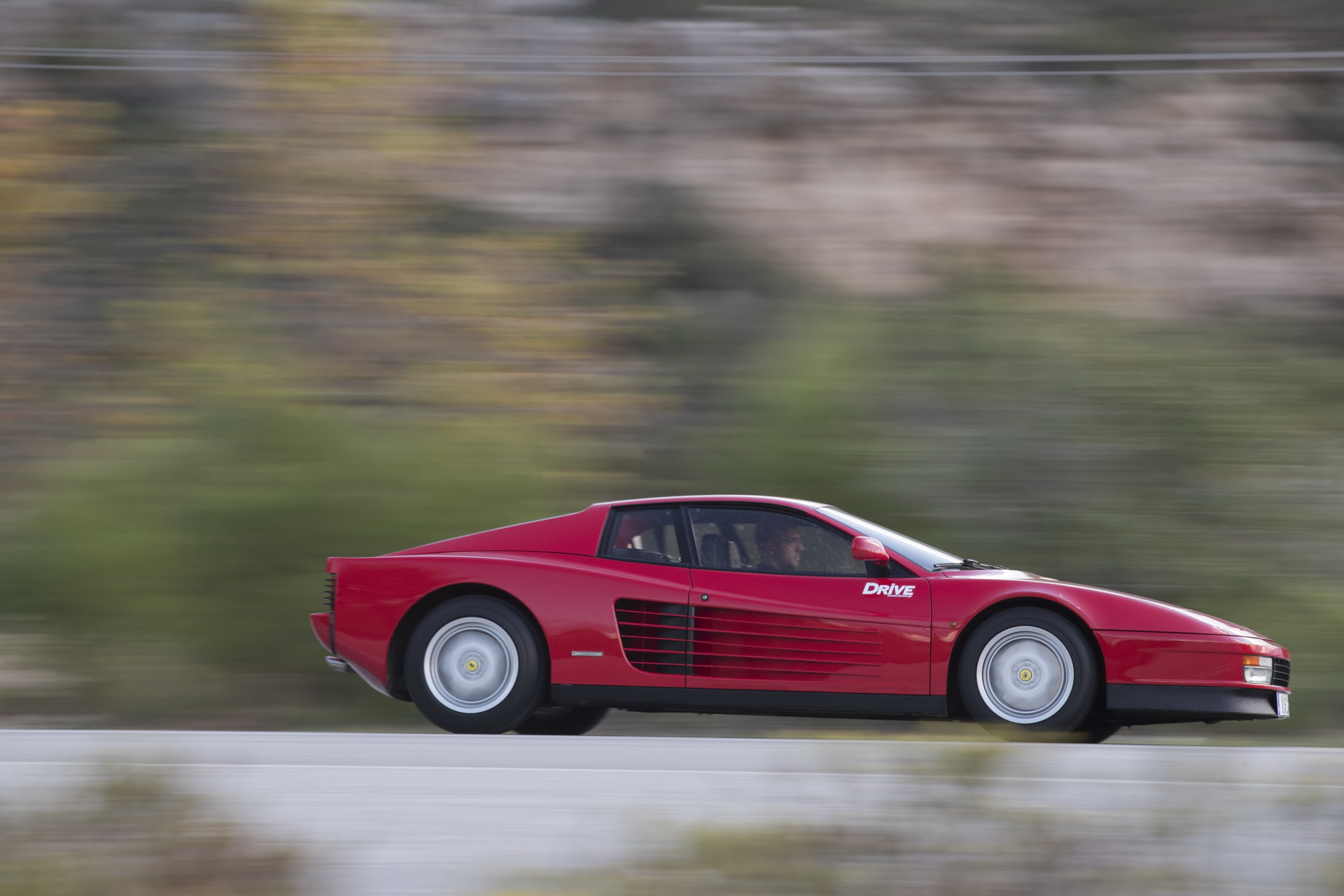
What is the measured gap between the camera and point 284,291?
13.2m

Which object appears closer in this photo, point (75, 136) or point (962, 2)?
point (75, 136)

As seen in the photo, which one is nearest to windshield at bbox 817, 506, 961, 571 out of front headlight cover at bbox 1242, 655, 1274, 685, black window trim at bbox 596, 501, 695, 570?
black window trim at bbox 596, 501, 695, 570

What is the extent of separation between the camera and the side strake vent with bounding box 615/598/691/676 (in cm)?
666

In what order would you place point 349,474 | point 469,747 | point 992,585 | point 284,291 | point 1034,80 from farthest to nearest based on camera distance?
point 1034,80, point 284,291, point 349,474, point 992,585, point 469,747

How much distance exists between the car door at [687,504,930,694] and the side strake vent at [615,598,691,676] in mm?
54

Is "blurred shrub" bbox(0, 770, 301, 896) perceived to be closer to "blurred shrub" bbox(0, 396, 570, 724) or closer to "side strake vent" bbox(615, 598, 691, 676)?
"side strake vent" bbox(615, 598, 691, 676)

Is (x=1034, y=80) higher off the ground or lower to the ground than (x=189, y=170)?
higher

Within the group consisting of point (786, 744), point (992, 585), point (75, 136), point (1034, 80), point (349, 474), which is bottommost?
point (786, 744)

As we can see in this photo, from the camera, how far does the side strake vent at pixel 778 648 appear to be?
21.4 feet

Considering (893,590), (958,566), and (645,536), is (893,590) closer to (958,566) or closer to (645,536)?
(958,566)

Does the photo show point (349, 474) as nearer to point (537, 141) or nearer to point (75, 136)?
point (75, 136)

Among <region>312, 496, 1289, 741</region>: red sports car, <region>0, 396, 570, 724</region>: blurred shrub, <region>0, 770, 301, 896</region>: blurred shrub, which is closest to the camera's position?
<region>0, 770, 301, 896</region>: blurred shrub

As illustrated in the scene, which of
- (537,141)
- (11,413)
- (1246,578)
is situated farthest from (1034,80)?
(11,413)

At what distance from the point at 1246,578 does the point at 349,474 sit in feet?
21.1
